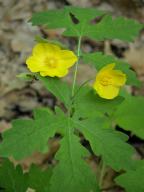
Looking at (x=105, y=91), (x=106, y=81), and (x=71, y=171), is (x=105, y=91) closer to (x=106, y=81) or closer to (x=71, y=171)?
(x=106, y=81)

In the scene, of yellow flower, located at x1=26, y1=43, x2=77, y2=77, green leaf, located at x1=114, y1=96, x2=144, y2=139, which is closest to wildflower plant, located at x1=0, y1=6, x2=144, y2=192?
yellow flower, located at x1=26, y1=43, x2=77, y2=77

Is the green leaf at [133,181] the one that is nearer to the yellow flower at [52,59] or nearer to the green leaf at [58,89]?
the green leaf at [58,89]

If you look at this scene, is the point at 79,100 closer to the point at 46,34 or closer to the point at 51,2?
the point at 46,34

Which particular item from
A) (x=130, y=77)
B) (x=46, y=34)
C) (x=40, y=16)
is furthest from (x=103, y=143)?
(x=46, y=34)

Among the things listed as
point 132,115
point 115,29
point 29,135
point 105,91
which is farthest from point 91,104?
point 132,115

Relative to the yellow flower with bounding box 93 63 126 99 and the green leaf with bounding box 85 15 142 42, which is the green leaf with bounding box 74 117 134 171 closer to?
the yellow flower with bounding box 93 63 126 99

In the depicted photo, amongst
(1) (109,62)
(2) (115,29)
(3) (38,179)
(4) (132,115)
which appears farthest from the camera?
(4) (132,115)

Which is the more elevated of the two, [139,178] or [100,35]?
[100,35]
